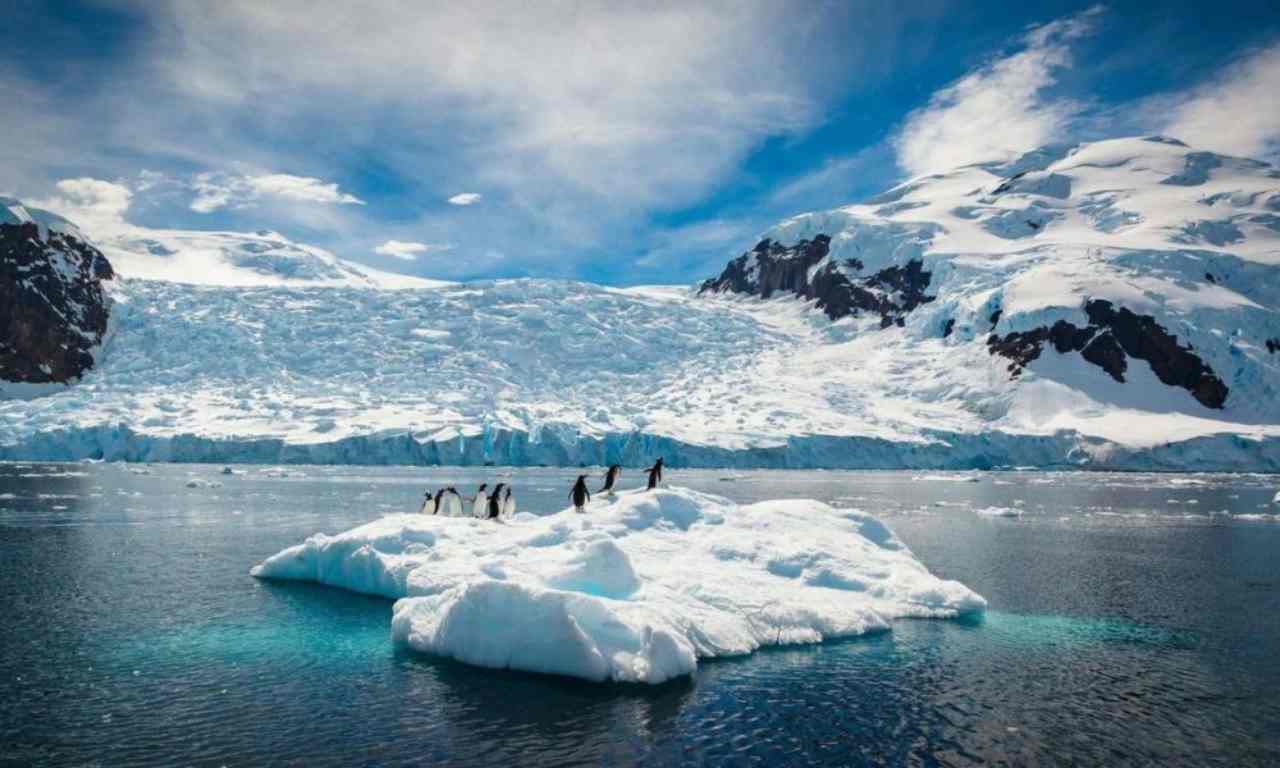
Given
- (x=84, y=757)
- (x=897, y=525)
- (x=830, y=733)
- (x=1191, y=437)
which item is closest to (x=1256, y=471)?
(x=1191, y=437)

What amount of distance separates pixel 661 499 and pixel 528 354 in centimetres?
10012

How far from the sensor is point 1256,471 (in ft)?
316

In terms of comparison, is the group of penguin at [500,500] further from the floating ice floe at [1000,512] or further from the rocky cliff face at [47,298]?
the rocky cliff face at [47,298]

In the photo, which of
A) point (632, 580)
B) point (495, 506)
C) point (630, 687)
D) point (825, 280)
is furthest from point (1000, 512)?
point (825, 280)

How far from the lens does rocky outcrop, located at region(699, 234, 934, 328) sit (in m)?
148

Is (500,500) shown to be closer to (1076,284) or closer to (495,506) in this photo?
(495,506)

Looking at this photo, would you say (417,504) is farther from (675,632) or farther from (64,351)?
(64,351)

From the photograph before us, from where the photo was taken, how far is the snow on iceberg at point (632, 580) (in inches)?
624

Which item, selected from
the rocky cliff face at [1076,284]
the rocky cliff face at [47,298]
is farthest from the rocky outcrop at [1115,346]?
the rocky cliff face at [47,298]

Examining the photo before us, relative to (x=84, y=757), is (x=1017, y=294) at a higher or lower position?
higher

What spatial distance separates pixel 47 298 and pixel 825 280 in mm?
128866

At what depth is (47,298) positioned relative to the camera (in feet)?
426

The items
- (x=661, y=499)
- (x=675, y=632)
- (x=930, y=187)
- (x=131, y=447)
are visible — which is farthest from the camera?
(x=930, y=187)

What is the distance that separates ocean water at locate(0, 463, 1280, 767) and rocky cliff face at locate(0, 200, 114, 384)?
4197 inches
